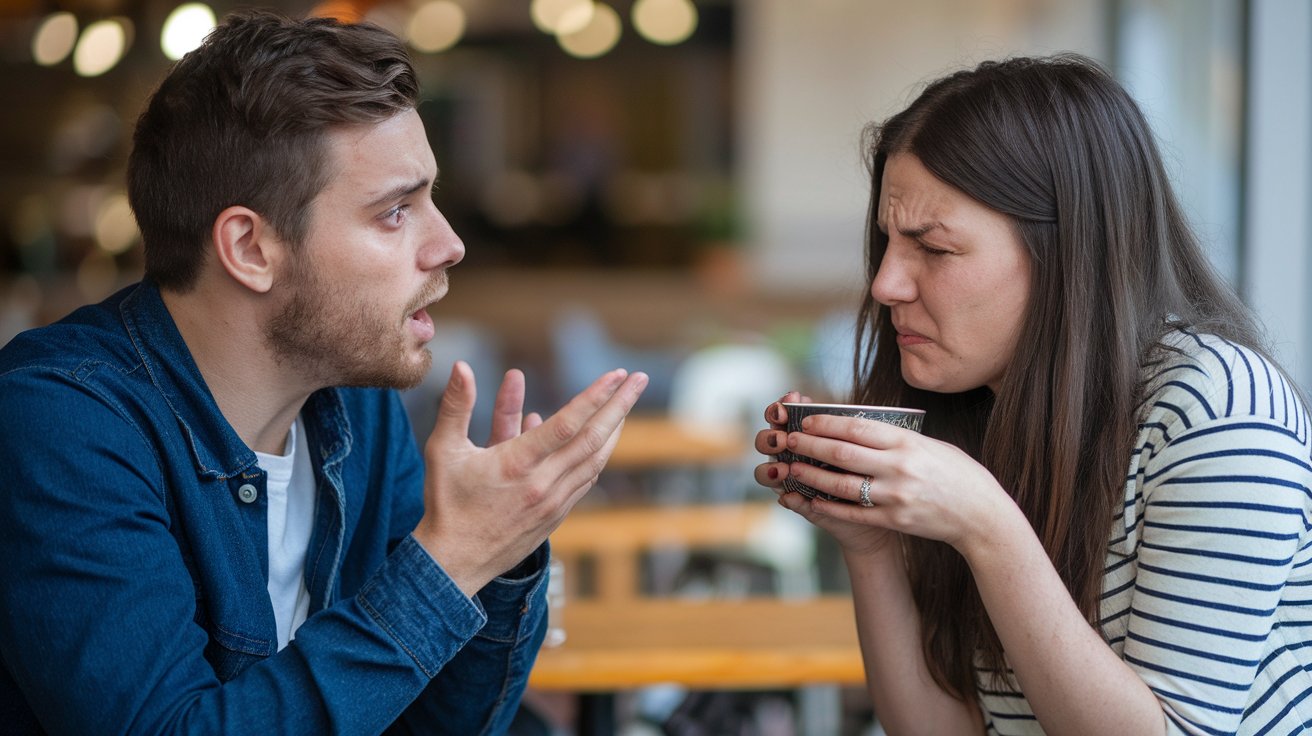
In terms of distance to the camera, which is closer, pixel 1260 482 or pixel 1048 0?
pixel 1260 482

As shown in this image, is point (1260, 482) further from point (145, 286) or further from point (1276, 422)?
point (145, 286)

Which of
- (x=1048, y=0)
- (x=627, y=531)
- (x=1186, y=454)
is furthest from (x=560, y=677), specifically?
(x=1048, y=0)

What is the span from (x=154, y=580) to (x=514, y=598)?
412 mm

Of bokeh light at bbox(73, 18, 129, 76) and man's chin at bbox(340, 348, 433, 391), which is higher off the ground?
bokeh light at bbox(73, 18, 129, 76)

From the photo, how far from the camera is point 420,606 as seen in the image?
1.15m

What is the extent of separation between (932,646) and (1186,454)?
0.42 meters

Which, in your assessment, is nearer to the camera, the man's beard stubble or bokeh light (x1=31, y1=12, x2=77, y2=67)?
the man's beard stubble

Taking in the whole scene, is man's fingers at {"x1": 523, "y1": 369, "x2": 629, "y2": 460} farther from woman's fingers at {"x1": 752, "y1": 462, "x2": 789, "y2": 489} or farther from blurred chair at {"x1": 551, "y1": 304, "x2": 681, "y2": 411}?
blurred chair at {"x1": 551, "y1": 304, "x2": 681, "y2": 411}

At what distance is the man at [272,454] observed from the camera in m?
1.10

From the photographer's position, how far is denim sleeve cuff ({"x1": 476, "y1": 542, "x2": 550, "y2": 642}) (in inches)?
54.5

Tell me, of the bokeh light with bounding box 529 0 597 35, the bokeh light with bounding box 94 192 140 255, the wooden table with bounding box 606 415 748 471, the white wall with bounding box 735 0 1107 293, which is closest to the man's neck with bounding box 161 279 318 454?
the wooden table with bounding box 606 415 748 471

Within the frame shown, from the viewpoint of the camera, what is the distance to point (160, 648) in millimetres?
1096

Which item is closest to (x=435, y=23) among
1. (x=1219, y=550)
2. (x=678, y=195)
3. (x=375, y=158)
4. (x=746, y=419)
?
(x=678, y=195)

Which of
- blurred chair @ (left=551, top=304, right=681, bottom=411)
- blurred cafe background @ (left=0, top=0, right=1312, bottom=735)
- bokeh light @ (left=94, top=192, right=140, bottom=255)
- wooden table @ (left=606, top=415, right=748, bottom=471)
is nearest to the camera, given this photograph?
blurred cafe background @ (left=0, top=0, right=1312, bottom=735)
